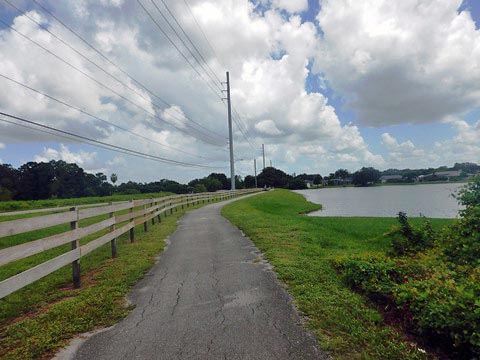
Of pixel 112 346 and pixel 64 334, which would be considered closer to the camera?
pixel 112 346

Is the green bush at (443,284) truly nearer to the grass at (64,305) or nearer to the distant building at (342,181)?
the grass at (64,305)

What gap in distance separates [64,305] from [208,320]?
209cm

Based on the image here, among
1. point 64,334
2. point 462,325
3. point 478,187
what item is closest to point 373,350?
point 462,325

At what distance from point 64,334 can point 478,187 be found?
30.6ft

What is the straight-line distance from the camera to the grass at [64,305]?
3.41 m

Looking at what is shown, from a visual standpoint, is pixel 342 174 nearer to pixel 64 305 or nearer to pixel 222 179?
pixel 222 179

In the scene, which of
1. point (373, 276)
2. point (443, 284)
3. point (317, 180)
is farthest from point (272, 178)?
point (443, 284)

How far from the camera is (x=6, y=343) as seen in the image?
341cm

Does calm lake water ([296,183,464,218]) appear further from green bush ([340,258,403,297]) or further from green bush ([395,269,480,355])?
green bush ([395,269,480,355])

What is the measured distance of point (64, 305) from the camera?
14.4 feet

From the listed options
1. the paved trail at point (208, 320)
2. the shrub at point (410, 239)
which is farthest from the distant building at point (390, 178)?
the paved trail at point (208, 320)

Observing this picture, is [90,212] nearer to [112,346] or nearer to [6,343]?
[6,343]

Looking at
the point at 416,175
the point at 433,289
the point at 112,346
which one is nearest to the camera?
the point at 112,346

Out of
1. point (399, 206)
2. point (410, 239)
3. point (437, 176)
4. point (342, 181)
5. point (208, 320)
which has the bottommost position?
Answer: point (399, 206)
